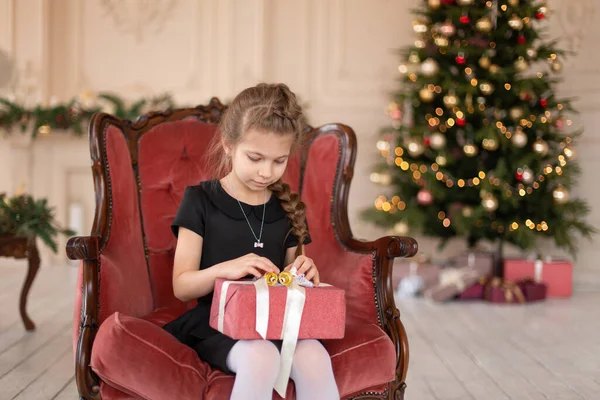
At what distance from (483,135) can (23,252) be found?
2.78m

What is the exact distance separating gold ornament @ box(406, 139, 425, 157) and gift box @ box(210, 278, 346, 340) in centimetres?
323

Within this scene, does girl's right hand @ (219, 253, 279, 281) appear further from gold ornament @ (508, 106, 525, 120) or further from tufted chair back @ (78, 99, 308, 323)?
gold ornament @ (508, 106, 525, 120)

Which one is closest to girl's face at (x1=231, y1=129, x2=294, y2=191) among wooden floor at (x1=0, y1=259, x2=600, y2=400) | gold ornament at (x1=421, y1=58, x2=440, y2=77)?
wooden floor at (x1=0, y1=259, x2=600, y2=400)

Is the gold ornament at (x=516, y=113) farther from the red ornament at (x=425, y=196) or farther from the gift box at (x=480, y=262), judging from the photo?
the gift box at (x=480, y=262)

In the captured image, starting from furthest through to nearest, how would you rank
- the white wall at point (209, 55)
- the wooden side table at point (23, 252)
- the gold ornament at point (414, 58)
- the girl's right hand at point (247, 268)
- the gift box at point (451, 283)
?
the white wall at point (209, 55)
the gold ornament at point (414, 58)
the gift box at point (451, 283)
the wooden side table at point (23, 252)
the girl's right hand at point (247, 268)

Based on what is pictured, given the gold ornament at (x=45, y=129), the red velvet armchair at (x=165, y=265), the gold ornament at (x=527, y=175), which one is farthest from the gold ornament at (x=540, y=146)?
the gold ornament at (x=45, y=129)

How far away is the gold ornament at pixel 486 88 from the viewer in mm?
4781

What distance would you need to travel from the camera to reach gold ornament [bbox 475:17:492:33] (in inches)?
189

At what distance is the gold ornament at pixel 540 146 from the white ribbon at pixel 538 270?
69 centimetres

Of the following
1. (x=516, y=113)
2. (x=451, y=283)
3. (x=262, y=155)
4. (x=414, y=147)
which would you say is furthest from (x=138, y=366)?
(x=516, y=113)

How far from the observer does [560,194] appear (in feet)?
15.9

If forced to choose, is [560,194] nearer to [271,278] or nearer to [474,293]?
[474,293]

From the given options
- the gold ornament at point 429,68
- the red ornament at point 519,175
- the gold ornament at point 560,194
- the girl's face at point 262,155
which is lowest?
the gold ornament at point 560,194

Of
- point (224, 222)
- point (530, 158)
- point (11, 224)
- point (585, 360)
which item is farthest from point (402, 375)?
point (530, 158)
